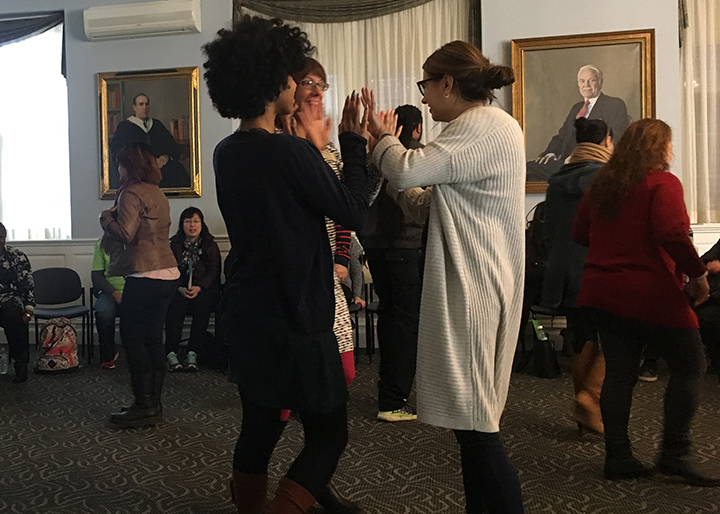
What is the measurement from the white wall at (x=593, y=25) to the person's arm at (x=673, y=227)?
312 cm

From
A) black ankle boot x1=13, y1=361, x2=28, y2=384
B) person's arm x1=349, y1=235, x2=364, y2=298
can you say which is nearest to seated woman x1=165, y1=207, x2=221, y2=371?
black ankle boot x1=13, y1=361, x2=28, y2=384

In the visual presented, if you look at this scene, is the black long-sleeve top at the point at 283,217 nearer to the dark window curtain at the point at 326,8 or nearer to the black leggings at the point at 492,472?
the black leggings at the point at 492,472

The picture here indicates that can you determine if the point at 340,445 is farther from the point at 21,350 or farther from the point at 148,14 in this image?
the point at 148,14

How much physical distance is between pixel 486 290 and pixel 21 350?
400cm

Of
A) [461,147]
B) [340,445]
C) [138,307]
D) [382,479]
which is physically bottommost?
[382,479]

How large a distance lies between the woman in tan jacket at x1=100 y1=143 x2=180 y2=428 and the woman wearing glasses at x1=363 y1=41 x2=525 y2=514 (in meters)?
1.83

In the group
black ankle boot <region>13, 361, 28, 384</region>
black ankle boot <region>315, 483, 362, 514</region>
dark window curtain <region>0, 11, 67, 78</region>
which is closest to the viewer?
black ankle boot <region>315, 483, 362, 514</region>

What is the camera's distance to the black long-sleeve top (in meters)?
1.49

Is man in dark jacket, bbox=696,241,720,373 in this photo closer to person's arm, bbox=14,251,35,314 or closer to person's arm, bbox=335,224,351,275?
person's arm, bbox=335,224,351,275

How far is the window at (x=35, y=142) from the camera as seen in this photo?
6223mm

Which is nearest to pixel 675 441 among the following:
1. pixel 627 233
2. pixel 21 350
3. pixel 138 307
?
pixel 627 233

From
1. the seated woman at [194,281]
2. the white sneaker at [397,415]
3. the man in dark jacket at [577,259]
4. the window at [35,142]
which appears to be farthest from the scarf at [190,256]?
the man in dark jacket at [577,259]

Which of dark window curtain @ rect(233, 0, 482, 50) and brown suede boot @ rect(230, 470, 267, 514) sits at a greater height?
dark window curtain @ rect(233, 0, 482, 50)

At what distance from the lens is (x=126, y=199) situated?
315cm
